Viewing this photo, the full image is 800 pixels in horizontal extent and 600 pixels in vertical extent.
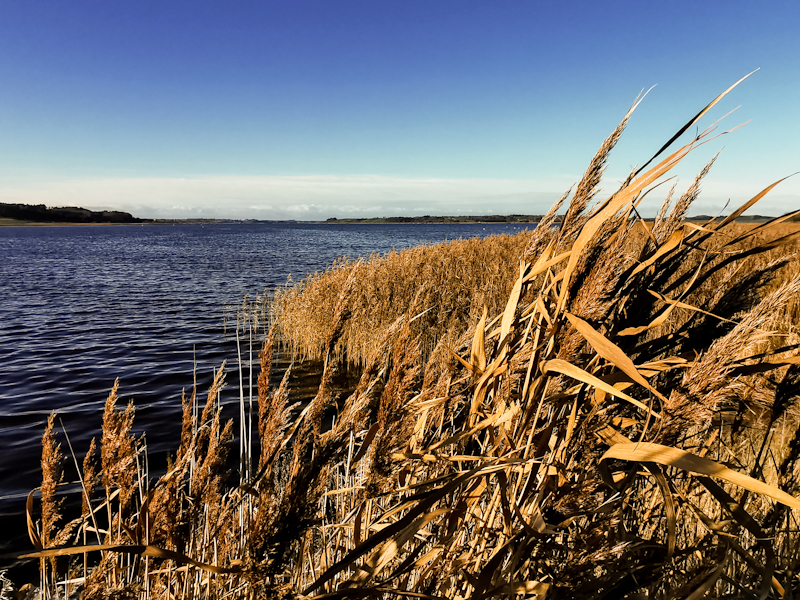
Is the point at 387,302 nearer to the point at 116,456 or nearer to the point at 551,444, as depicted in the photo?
the point at 116,456

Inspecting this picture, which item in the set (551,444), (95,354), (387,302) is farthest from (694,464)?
(95,354)

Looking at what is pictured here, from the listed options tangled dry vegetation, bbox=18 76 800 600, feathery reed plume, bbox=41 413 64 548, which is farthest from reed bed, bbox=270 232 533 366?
feathery reed plume, bbox=41 413 64 548

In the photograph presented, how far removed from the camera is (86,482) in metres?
1.58

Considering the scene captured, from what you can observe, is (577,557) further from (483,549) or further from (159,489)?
(159,489)

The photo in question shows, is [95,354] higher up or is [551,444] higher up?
[551,444]

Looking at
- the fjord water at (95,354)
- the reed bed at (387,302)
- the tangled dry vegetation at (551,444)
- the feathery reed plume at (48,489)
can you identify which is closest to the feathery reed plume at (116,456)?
the tangled dry vegetation at (551,444)

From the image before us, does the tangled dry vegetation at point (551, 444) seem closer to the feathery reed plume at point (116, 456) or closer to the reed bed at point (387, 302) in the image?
the feathery reed plume at point (116, 456)

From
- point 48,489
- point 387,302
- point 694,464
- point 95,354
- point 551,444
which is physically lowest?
point 95,354

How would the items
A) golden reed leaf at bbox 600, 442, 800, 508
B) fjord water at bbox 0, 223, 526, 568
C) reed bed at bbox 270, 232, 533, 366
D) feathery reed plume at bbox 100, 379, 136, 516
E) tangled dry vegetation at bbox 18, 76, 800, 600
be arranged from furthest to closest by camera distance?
1. reed bed at bbox 270, 232, 533, 366
2. fjord water at bbox 0, 223, 526, 568
3. feathery reed plume at bbox 100, 379, 136, 516
4. tangled dry vegetation at bbox 18, 76, 800, 600
5. golden reed leaf at bbox 600, 442, 800, 508

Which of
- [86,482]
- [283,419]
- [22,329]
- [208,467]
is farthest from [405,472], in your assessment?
[22,329]

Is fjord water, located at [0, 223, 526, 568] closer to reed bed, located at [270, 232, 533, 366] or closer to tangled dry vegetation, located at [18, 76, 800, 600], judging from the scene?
reed bed, located at [270, 232, 533, 366]

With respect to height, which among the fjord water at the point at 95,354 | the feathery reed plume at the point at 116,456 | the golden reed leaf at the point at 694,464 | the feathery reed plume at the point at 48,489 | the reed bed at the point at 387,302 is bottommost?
the fjord water at the point at 95,354

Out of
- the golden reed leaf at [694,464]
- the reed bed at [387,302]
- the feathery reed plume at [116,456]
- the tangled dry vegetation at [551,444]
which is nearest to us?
the golden reed leaf at [694,464]

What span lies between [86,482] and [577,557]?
1702 millimetres
